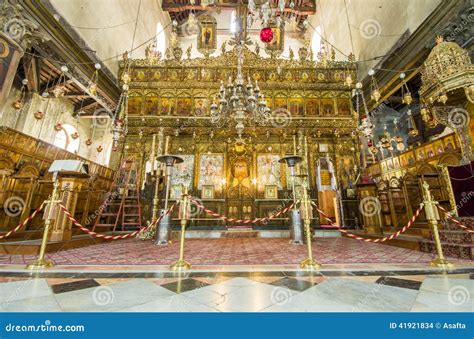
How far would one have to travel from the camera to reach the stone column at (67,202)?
159 inches

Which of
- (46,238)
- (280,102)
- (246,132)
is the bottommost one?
(46,238)

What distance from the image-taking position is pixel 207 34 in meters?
11.0

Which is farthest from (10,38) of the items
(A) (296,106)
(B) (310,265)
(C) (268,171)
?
(A) (296,106)

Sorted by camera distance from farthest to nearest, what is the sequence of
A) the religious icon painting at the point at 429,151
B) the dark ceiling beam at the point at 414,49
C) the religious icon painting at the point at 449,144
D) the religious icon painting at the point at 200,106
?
the religious icon painting at the point at 200,106 → the religious icon painting at the point at 429,151 → the religious icon painting at the point at 449,144 → the dark ceiling beam at the point at 414,49

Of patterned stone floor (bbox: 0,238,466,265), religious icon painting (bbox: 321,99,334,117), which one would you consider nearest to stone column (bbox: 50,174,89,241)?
patterned stone floor (bbox: 0,238,466,265)

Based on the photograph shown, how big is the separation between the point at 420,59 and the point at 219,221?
9694mm

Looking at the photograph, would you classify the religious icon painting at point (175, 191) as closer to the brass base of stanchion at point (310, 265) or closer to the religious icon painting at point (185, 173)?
the religious icon painting at point (185, 173)

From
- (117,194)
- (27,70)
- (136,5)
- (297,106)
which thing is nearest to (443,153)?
(297,106)

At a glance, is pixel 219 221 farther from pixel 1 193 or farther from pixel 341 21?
pixel 341 21

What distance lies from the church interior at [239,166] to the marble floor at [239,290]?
0.02 meters

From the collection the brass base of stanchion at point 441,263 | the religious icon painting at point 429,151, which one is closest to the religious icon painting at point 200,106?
the religious icon painting at point 429,151

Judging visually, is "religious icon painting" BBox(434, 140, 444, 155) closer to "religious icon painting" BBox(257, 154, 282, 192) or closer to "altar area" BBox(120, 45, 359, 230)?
"altar area" BBox(120, 45, 359, 230)

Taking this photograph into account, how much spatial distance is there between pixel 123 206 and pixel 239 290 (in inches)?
234

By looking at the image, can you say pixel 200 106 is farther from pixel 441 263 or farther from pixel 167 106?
pixel 441 263
